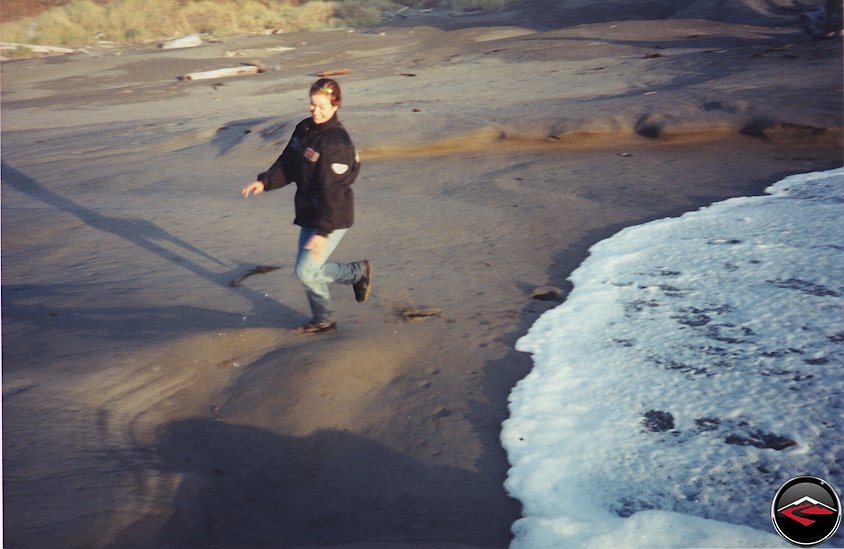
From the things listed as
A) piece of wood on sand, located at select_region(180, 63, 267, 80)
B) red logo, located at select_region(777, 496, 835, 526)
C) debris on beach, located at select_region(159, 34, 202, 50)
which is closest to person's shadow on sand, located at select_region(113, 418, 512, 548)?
red logo, located at select_region(777, 496, 835, 526)

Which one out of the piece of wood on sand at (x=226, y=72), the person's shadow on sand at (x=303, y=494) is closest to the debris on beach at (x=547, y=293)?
the person's shadow on sand at (x=303, y=494)

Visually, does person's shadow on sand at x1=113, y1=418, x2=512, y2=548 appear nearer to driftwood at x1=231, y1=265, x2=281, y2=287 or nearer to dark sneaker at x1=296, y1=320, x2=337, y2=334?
dark sneaker at x1=296, y1=320, x2=337, y2=334

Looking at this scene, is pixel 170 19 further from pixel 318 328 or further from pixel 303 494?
pixel 303 494

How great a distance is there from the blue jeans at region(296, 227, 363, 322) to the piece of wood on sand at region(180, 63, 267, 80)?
1552 centimetres

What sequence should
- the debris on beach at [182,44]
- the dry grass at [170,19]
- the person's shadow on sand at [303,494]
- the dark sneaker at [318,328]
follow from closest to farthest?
the person's shadow on sand at [303,494], the dark sneaker at [318,328], the debris on beach at [182,44], the dry grass at [170,19]

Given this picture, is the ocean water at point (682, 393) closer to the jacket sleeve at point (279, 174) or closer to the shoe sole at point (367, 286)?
the shoe sole at point (367, 286)

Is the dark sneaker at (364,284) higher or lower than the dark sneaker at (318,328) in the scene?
higher

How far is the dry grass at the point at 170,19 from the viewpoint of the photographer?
3162cm

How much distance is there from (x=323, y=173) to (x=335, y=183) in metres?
0.09

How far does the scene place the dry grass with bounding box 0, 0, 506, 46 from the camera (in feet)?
104

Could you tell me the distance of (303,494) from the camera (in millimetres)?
3393

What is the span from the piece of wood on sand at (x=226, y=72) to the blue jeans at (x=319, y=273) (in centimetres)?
1552

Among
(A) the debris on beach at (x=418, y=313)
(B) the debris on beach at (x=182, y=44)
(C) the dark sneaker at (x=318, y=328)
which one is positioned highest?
(B) the debris on beach at (x=182, y=44)

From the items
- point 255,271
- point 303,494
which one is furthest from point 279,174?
point 303,494
